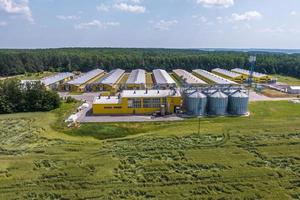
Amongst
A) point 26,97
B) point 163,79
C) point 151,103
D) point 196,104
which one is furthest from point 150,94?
point 163,79

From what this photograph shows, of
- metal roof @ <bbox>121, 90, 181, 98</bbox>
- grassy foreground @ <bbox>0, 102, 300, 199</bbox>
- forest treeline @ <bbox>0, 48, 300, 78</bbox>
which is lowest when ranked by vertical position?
grassy foreground @ <bbox>0, 102, 300, 199</bbox>

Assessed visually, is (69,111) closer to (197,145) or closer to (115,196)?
(197,145)

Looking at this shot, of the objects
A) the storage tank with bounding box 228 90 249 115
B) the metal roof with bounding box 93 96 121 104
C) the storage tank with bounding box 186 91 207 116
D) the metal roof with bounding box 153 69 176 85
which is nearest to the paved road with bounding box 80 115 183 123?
the storage tank with bounding box 186 91 207 116

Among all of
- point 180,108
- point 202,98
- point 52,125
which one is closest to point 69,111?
point 52,125

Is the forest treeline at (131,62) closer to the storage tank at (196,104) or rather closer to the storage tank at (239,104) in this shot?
the storage tank at (239,104)

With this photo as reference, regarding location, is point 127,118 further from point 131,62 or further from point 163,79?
point 131,62

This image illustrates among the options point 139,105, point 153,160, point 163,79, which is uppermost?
point 163,79

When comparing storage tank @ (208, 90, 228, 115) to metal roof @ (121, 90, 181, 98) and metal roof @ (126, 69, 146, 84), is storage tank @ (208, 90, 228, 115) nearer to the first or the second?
metal roof @ (121, 90, 181, 98)
